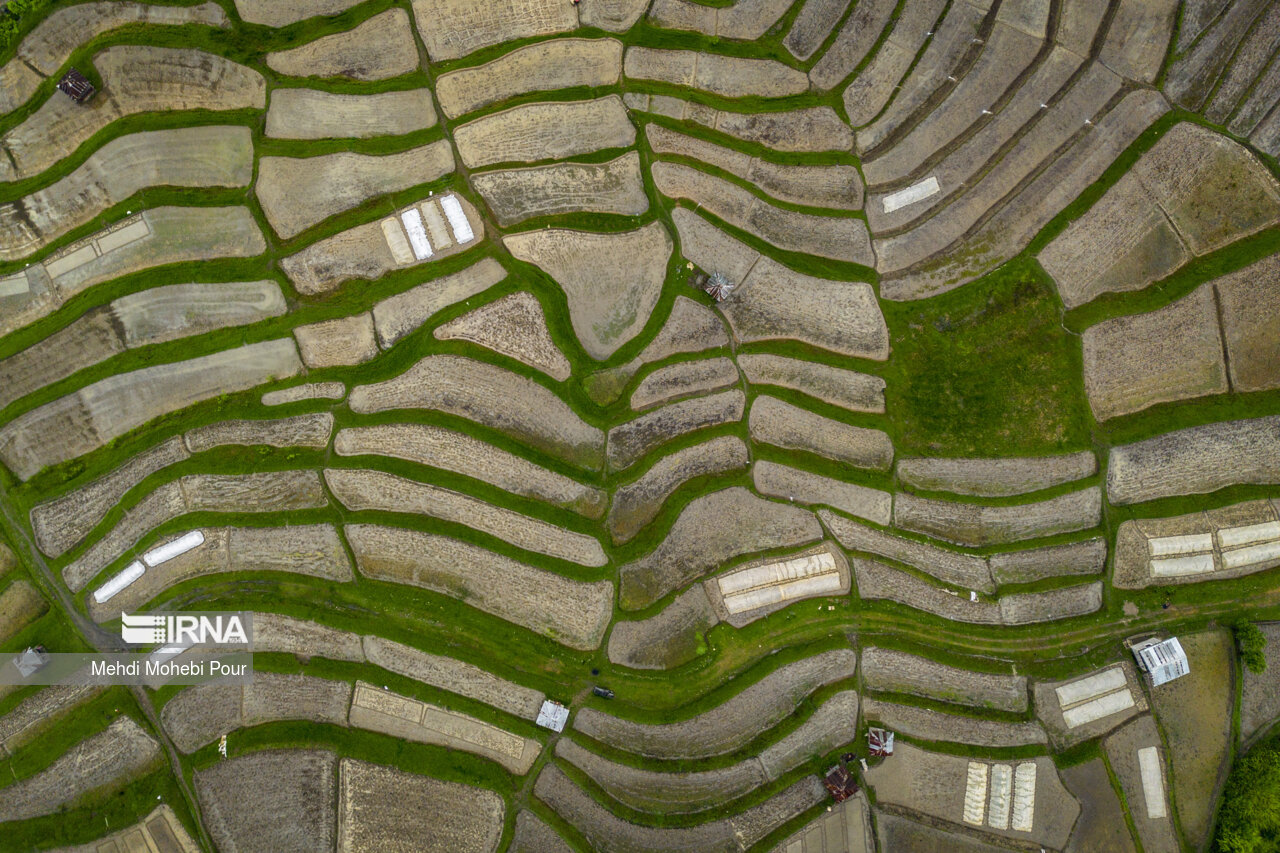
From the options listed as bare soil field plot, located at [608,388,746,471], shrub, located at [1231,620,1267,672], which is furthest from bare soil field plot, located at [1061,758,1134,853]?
bare soil field plot, located at [608,388,746,471]

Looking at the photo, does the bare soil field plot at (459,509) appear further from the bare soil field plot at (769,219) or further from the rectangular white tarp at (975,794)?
the rectangular white tarp at (975,794)

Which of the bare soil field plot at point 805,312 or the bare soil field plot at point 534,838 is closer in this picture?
the bare soil field plot at point 534,838

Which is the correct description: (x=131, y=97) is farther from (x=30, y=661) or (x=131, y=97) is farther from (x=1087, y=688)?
(x=1087, y=688)

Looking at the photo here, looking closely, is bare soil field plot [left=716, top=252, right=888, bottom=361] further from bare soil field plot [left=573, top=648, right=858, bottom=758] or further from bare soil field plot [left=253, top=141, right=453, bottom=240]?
bare soil field plot [left=253, top=141, right=453, bottom=240]

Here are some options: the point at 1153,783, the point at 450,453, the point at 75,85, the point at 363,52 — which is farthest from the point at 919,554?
the point at 75,85

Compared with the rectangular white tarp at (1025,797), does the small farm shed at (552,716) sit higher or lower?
higher

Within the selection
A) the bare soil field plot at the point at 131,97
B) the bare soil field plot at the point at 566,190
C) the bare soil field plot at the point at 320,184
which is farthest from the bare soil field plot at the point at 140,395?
the bare soil field plot at the point at 566,190
